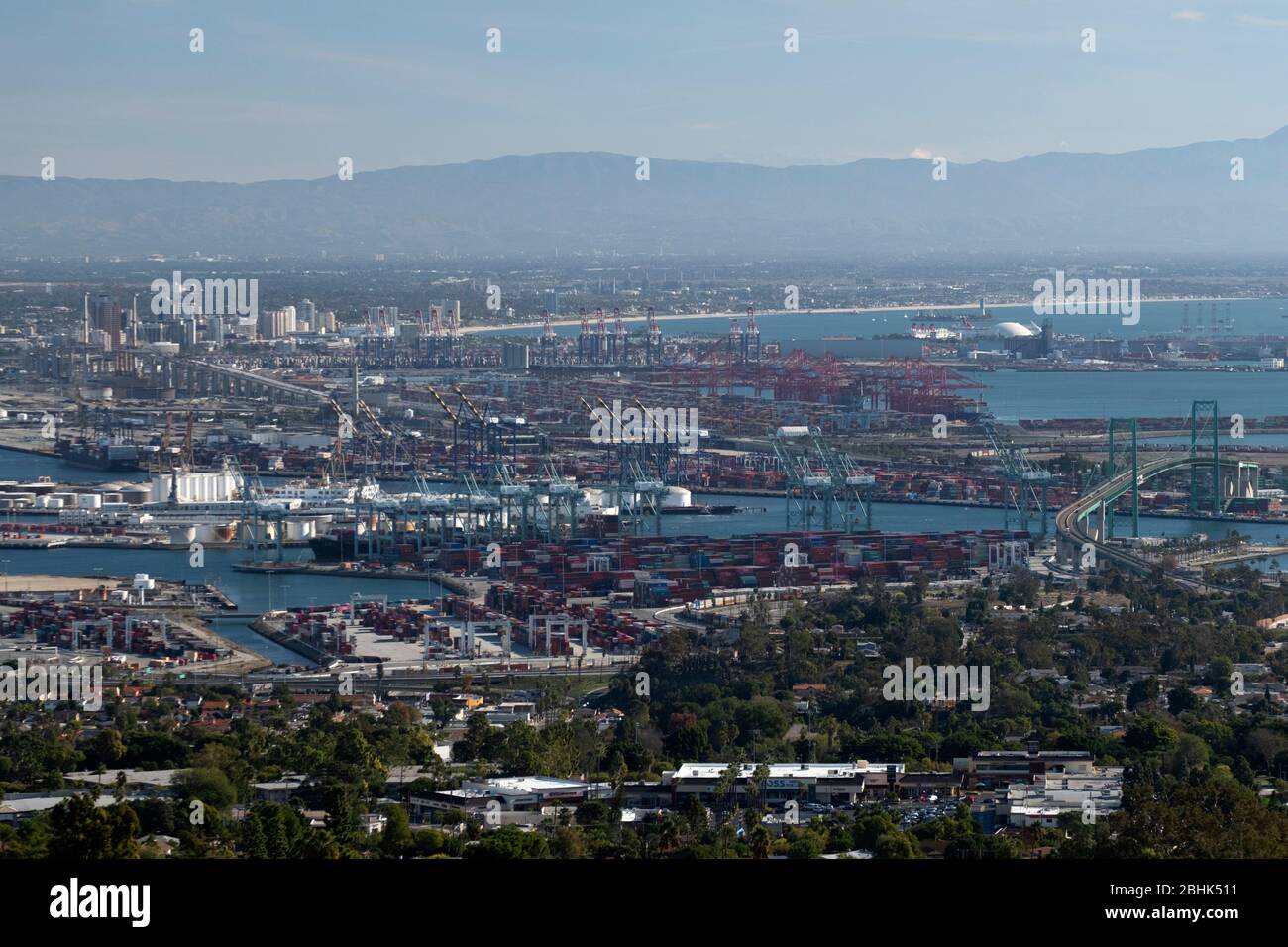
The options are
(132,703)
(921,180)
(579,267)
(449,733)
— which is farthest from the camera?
(921,180)

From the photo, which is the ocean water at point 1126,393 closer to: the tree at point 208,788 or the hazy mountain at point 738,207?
the tree at point 208,788

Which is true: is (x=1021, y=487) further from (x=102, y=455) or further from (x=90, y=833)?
(x=90, y=833)

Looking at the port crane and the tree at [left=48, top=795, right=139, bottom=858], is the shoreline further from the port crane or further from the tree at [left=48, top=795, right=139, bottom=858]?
the tree at [left=48, top=795, right=139, bottom=858]

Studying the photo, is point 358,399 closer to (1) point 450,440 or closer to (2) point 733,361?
(1) point 450,440

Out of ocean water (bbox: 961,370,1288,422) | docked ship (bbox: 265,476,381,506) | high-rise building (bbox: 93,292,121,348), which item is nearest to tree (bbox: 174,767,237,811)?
docked ship (bbox: 265,476,381,506)

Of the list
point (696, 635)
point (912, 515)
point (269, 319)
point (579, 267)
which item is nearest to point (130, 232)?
point (579, 267)

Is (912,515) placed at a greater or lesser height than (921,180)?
lesser
